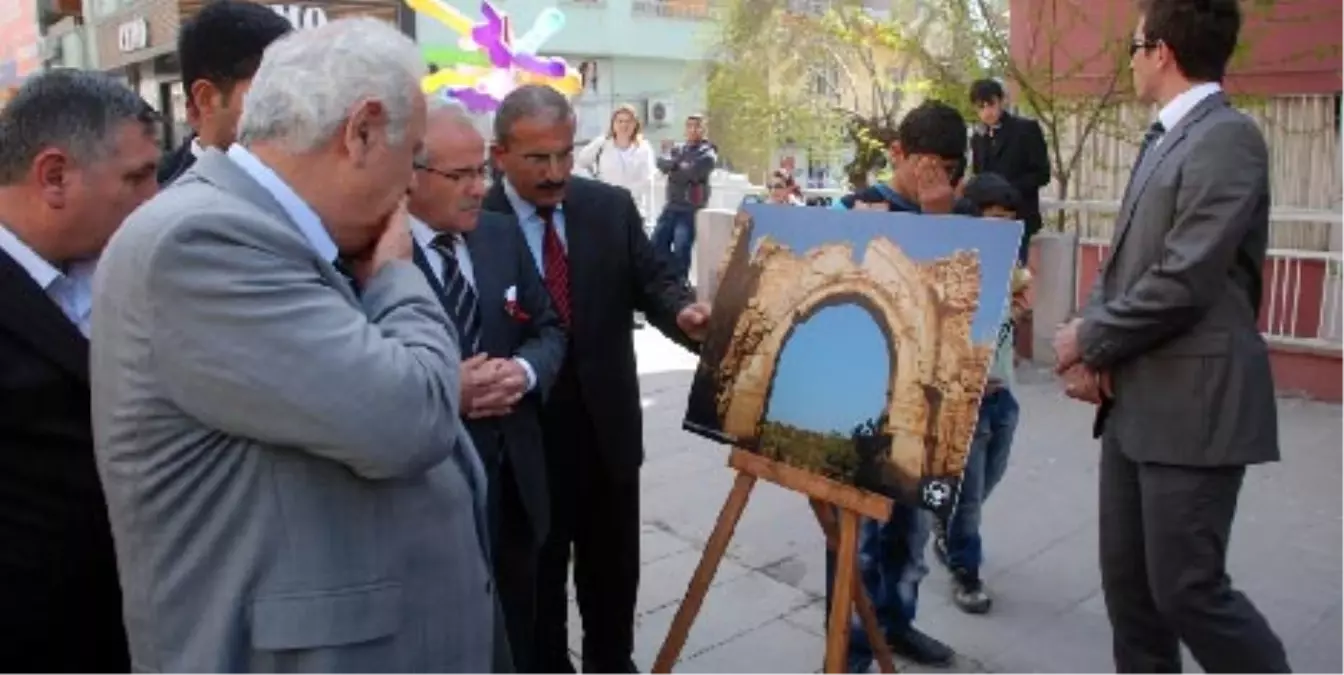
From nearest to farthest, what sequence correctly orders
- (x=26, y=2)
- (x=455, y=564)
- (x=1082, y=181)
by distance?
(x=455, y=564) < (x=1082, y=181) < (x=26, y=2)

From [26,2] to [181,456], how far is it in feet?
85.0

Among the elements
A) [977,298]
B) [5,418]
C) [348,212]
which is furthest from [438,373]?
[977,298]

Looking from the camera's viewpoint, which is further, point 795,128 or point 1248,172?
point 795,128

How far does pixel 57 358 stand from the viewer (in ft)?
5.53

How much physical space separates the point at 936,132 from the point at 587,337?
1.16 metres

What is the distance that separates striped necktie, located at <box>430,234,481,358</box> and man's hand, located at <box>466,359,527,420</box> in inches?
6.6

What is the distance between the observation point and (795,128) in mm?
19891

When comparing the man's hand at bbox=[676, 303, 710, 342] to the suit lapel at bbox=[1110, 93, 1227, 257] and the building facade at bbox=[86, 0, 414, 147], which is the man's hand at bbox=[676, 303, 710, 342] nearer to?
the suit lapel at bbox=[1110, 93, 1227, 257]

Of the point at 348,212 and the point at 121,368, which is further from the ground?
the point at 348,212

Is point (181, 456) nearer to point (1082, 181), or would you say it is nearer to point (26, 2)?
point (1082, 181)

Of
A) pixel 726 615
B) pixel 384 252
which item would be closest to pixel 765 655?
pixel 726 615

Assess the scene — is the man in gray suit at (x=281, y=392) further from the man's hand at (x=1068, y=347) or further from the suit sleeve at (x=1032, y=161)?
the suit sleeve at (x=1032, y=161)

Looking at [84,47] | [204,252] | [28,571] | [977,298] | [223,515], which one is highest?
[84,47]

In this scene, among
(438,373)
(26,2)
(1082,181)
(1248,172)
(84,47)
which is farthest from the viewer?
(26,2)
